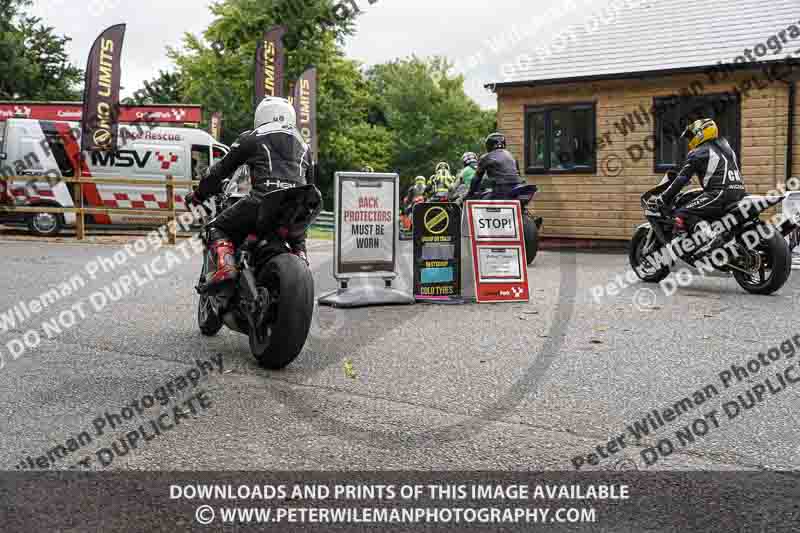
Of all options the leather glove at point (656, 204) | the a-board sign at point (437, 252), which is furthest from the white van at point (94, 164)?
the leather glove at point (656, 204)

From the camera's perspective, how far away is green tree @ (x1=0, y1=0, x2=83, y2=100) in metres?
43.4

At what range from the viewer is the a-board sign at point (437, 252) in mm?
9727

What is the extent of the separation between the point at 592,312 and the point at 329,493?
5.80 meters

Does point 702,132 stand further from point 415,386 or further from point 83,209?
point 83,209

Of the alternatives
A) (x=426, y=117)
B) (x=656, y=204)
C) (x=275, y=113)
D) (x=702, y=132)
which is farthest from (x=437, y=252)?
(x=426, y=117)

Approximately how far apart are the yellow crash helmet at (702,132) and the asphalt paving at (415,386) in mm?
1939

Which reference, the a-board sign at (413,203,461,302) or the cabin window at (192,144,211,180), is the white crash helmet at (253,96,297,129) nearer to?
the a-board sign at (413,203,461,302)

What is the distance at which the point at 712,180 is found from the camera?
10336mm

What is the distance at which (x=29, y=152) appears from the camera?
21453 millimetres

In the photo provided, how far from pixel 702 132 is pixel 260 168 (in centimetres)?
622

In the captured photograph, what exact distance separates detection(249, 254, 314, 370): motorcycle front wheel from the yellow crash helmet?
20.8 ft

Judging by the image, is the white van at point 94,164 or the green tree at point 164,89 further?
the green tree at point 164,89

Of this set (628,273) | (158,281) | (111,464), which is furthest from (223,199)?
(628,273)

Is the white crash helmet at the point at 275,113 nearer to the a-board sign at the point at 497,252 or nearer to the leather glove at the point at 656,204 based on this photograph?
the a-board sign at the point at 497,252
